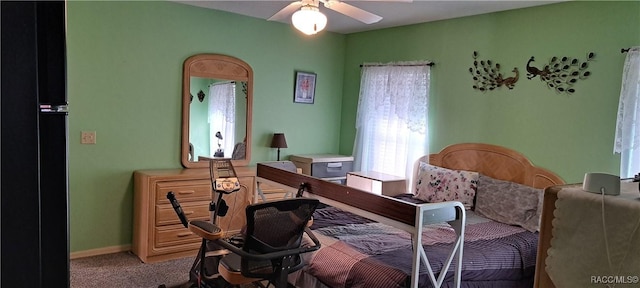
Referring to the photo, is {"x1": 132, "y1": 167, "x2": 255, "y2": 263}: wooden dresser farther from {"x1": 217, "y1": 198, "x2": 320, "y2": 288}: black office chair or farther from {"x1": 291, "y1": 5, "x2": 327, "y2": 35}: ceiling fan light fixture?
{"x1": 291, "y1": 5, "x2": 327, "y2": 35}: ceiling fan light fixture

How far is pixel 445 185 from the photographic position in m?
4.24

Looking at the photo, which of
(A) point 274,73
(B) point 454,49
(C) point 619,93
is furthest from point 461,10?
(A) point 274,73

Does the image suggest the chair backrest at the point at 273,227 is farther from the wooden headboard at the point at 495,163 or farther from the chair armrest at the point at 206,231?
the wooden headboard at the point at 495,163

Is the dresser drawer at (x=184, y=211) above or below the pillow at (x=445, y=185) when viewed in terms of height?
below

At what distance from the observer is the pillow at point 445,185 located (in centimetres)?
408

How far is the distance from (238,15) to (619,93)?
11.4 ft

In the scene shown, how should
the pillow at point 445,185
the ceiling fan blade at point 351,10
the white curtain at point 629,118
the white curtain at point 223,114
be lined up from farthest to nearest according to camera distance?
the white curtain at point 223,114, the pillow at point 445,185, the white curtain at point 629,118, the ceiling fan blade at point 351,10

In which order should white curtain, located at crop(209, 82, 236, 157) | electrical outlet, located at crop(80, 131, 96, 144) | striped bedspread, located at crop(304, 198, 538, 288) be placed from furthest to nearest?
white curtain, located at crop(209, 82, 236, 157) → electrical outlet, located at crop(80, 131, 96, 144) → striped bedspread, located at crop(304, 198, 538, 288)

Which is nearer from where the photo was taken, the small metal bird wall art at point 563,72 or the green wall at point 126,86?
the small metal bird wall art at point 563,72

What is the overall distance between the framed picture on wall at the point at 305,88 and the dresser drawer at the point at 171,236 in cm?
199

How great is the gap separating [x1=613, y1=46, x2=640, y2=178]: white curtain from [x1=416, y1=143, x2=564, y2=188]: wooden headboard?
0.53m

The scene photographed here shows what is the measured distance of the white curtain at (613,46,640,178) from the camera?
3.25 m

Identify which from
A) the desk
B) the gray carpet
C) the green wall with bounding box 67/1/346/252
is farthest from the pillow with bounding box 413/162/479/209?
the gray carpet

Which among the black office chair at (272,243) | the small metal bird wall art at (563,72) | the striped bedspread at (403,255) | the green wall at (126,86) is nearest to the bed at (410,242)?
the striped bedspread at (403,255)
